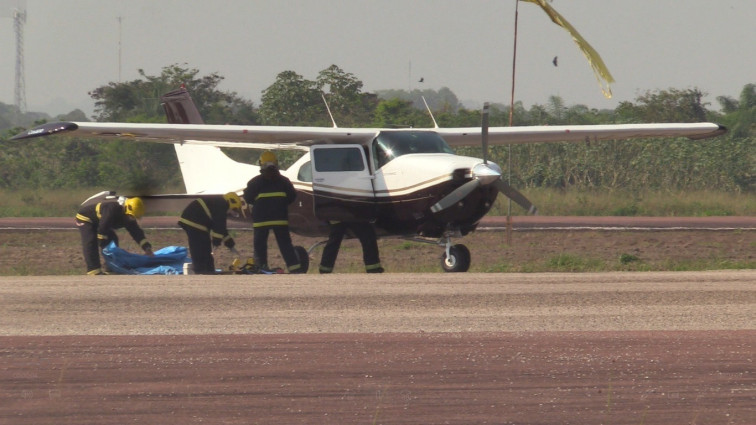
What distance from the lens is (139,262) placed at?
17219mm

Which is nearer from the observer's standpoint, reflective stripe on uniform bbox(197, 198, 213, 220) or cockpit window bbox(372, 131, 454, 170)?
reflective stripe on uniform bbox(197, 198, 213, 220)

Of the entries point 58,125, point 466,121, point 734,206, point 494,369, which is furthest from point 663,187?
point 494,369

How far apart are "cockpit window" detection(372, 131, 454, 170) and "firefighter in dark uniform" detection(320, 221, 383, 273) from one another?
104 cm

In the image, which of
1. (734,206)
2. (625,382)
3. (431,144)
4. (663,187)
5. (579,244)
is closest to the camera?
(625,382)

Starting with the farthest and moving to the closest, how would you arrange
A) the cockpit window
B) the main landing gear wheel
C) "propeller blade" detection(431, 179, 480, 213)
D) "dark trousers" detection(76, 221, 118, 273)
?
the cockpit window, the main landing gear wheel, "dark trousers" detection(76, 221, 118, 273), "propeller blade" detection(431, 179, 480, 213)

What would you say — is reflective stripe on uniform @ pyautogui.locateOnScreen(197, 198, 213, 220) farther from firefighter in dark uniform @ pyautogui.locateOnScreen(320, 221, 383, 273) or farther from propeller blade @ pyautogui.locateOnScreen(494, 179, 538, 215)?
propeller blade @ pyautogui.locateOnScreen(494, 179, 538, 215)

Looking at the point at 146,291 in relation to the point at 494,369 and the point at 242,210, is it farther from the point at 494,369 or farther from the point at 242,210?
the point at 242,210

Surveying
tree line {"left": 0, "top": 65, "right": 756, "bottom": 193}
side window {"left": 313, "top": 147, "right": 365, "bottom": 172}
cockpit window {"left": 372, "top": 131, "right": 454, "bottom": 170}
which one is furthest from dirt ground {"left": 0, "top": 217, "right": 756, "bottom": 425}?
tree line {"left": 0, "top": 65, "right": 756, "bottom": 193}

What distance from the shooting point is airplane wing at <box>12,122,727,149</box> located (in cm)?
1662

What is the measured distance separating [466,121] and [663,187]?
1150cm

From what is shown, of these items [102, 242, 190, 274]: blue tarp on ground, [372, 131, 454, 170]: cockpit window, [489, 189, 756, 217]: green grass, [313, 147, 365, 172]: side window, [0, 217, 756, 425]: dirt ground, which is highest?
[372, 131, 454, 170]: cockpit window

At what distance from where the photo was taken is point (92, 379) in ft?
22.9

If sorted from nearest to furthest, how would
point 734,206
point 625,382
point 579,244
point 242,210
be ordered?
point 625,382, point 242,210, point 579,244, point 734,206

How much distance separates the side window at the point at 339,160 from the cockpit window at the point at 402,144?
0.30 metres
